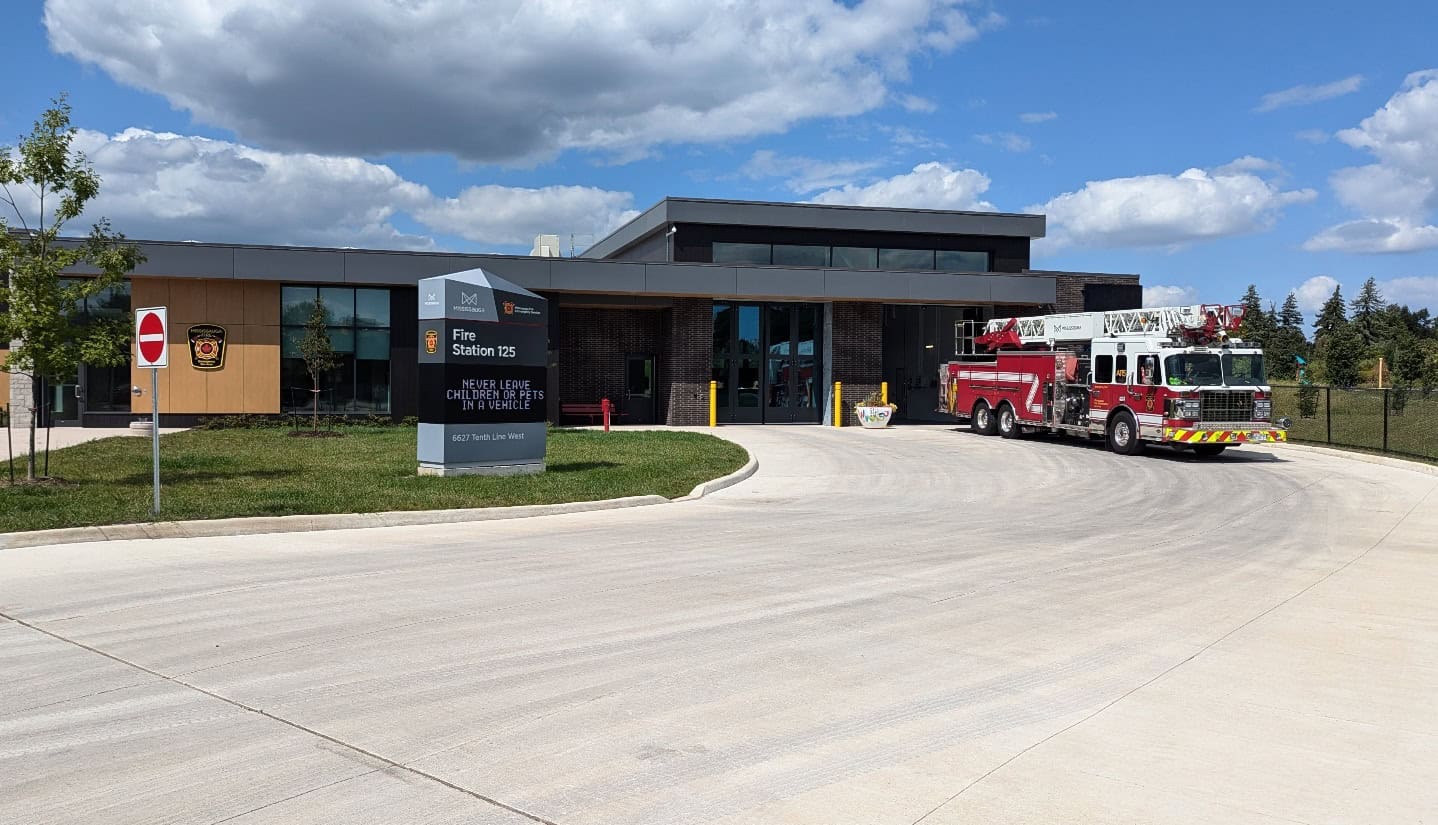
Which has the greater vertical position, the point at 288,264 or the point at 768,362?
the point at 288,264

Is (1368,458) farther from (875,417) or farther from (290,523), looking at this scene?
(290,523)

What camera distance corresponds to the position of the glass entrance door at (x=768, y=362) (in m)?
37.5

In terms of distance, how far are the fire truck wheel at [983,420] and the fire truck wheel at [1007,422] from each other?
341mm

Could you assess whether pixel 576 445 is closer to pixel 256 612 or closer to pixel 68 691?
pixel 256 612

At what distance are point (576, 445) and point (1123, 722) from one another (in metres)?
20.7

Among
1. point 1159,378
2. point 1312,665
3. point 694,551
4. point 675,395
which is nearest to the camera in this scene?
point 1312,665

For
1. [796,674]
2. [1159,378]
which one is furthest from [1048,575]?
[1159,378]

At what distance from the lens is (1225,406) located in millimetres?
24109

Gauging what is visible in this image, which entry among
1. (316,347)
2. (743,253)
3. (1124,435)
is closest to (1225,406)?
(1124,435)

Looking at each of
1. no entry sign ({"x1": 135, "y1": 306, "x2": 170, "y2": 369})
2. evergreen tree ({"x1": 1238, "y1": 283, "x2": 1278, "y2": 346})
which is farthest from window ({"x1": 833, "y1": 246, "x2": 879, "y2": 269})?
evergreen tree ({"x1": 1238, "y1": 283, "x2": 1278, "y2": 346})

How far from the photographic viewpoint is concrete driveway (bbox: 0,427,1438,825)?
4703 mm

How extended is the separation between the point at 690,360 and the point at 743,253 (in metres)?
5.65

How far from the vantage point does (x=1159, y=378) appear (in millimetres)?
24516

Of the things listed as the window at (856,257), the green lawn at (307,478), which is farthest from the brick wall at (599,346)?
the green lawn at (307,478)
